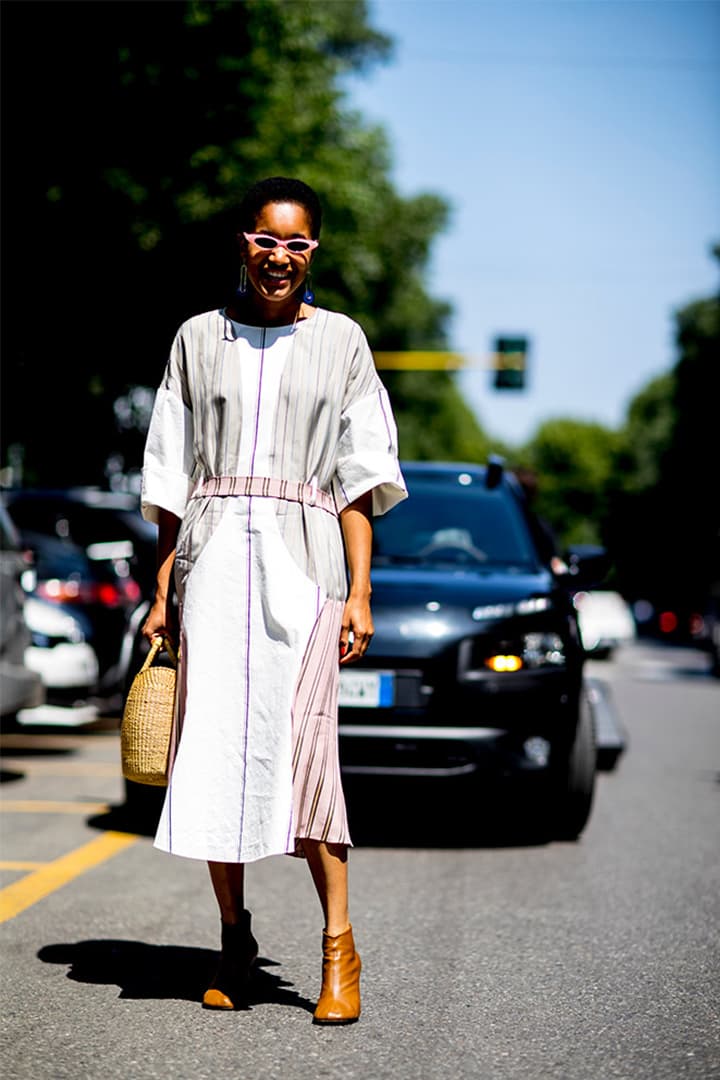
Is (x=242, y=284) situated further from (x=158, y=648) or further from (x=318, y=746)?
(x=318, y=746)

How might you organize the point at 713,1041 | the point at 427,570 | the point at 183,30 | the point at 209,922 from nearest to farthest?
1. the point at 713,1041
2. the point at 209,922
3. the point at 427,570
4. the point at 183,30

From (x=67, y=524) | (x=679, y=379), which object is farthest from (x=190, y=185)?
(x=679, y=379)

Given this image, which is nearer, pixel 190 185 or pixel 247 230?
pixel 247 230

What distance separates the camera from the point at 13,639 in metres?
9.10

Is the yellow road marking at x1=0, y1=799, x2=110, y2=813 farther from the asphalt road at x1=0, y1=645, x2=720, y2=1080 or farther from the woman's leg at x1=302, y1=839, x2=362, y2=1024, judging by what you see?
the woman's leg at x1=302, y1=839, x2=362, y2=1024

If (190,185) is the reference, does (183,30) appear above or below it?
above

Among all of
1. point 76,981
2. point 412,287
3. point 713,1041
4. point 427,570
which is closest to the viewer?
point 713,1041

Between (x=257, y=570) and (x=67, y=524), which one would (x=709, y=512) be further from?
(x=257, y=570)

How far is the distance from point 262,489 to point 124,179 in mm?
17080

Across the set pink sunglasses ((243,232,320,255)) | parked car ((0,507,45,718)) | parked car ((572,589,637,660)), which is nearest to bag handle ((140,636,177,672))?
pink sunglasses ((243,232,320,255))

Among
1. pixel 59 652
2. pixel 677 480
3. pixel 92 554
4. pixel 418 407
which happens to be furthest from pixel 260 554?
pixel 677 480

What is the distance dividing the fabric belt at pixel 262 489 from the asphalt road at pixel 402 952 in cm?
127

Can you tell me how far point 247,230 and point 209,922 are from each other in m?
2.35

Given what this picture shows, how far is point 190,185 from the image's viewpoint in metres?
22.1
